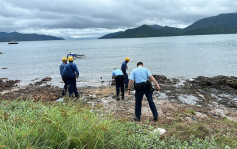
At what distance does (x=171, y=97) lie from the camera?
41.8 feet

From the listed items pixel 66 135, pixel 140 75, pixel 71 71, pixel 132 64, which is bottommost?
pixel 132 64

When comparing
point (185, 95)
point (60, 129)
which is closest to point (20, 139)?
point (60, 129)

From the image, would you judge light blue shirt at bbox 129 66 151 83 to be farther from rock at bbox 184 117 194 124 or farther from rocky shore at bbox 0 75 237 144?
rock at bbox 184 117 194 124

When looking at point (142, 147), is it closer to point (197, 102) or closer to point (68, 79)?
point (68, 79)

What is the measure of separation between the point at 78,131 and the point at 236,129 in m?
6.04

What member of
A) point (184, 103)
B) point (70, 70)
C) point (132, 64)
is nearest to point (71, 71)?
point (70, 70)

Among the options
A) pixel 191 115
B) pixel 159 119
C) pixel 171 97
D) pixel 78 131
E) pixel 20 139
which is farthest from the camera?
pixel 171 97

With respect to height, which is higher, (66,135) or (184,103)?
(66,135)

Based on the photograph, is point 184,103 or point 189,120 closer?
point 189,120

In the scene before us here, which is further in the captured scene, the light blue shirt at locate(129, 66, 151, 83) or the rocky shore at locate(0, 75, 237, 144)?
the rocky shore at locate(0, 75, 237, 144)

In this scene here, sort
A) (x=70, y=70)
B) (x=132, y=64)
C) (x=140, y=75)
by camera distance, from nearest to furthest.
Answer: (x=140, y=75)
(x=70, y=70)
(x=132, y=64)

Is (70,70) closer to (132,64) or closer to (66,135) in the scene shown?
(66,135)

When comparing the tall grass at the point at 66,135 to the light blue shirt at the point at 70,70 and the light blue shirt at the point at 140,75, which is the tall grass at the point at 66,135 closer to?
the light blue shirt at the point at 140,75

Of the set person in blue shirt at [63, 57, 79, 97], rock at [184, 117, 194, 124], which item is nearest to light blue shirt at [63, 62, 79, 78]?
person in blue shirt at [63, 57, 79, 97]
